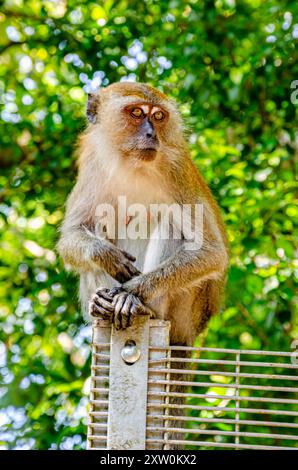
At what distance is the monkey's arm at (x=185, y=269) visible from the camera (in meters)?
5.25

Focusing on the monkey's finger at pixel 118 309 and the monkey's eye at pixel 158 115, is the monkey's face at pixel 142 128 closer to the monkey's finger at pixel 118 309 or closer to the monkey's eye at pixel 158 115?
the monkey's eye at pixel 158 115

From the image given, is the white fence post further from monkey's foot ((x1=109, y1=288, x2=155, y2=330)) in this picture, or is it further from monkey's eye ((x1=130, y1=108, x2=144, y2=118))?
monkey's eye ((x1=130, y1=108, x2=144, y2=118))

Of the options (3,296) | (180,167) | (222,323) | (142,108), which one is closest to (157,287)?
(180,167)

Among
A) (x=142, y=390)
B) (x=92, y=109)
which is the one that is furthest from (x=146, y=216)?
(x=142, y=390)

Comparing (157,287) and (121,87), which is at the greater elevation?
(121,87)

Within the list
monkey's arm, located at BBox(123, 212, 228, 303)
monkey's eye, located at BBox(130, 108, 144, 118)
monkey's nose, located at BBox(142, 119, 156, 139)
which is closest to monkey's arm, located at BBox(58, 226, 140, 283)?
monkey's arm, located at BBox(123, 212, 228, 303)

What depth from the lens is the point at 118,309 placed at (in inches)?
176

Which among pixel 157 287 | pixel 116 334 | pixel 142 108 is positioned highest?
pixel 142 108

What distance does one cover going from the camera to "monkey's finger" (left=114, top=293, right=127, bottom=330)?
398cm

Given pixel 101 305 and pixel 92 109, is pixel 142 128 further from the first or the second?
pixel 101 305

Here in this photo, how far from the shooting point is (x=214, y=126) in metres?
7.45

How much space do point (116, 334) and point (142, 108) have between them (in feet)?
8.43

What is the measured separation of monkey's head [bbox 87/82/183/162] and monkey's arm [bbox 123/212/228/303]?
2.43ft
